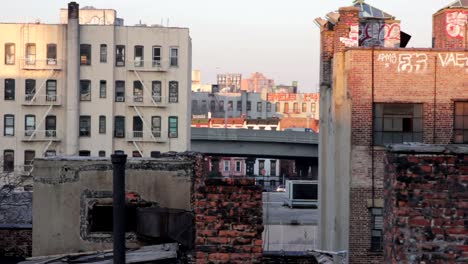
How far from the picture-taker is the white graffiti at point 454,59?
2477 centimetres

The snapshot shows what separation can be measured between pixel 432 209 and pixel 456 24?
21895mm

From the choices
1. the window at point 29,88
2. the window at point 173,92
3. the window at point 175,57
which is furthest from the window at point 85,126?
the window at point 175,57

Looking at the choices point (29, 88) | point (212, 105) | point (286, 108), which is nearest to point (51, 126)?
point (29, 88)

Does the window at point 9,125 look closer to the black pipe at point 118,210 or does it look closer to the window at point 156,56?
the window at point 156,56

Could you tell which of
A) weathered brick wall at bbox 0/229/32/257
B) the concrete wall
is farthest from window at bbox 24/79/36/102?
the concrete wall

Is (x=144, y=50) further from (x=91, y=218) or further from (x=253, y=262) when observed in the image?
(x=253, y=262)

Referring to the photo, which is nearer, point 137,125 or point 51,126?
point 51,126

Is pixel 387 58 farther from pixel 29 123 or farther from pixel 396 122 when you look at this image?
pixel 29 123

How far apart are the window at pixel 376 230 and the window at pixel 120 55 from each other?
137 feet

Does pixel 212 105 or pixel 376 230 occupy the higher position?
pixel 212 105

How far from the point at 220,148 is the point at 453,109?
46.7 meters

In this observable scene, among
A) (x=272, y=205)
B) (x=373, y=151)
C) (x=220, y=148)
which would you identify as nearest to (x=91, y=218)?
(x=373, y=151)

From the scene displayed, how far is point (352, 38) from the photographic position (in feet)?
86.3

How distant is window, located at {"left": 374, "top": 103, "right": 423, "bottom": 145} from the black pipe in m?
16.5
